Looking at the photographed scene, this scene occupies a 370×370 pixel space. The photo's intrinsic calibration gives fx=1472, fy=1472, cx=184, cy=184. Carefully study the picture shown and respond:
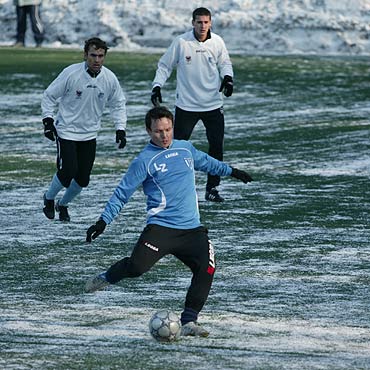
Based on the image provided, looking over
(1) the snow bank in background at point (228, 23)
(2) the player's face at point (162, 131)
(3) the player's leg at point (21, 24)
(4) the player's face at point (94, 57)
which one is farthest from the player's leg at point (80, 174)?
(3) the player's leg at point (21, 24)

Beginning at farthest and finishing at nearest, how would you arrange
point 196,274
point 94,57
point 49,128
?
point 49,128 → point 94,57 → point 196,274

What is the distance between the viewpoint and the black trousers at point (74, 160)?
14.0m

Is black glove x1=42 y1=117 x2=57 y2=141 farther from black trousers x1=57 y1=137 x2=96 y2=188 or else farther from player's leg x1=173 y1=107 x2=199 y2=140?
player's leg x1=173 y1=107 x2=199 y2=140

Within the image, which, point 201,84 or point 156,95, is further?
point 201,84

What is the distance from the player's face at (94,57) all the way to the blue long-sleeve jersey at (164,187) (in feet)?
13.3

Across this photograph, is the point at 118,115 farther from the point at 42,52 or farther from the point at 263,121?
the point at 42,52

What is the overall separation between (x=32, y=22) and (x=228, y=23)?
484 cm

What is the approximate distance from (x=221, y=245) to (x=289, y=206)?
237 cm

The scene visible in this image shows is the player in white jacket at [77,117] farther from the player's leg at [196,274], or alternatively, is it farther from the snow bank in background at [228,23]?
the snow bank in background at [228,23]

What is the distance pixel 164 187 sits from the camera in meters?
9.42

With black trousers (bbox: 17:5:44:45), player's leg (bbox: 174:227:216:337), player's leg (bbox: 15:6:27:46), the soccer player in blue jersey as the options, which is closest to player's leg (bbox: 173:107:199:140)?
the soccer player in blue jersey

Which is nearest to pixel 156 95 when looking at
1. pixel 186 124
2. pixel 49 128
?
pixel 186 124

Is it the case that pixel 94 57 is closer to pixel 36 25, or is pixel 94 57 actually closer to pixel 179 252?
pixel 179 252

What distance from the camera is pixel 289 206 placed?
48.6ft
